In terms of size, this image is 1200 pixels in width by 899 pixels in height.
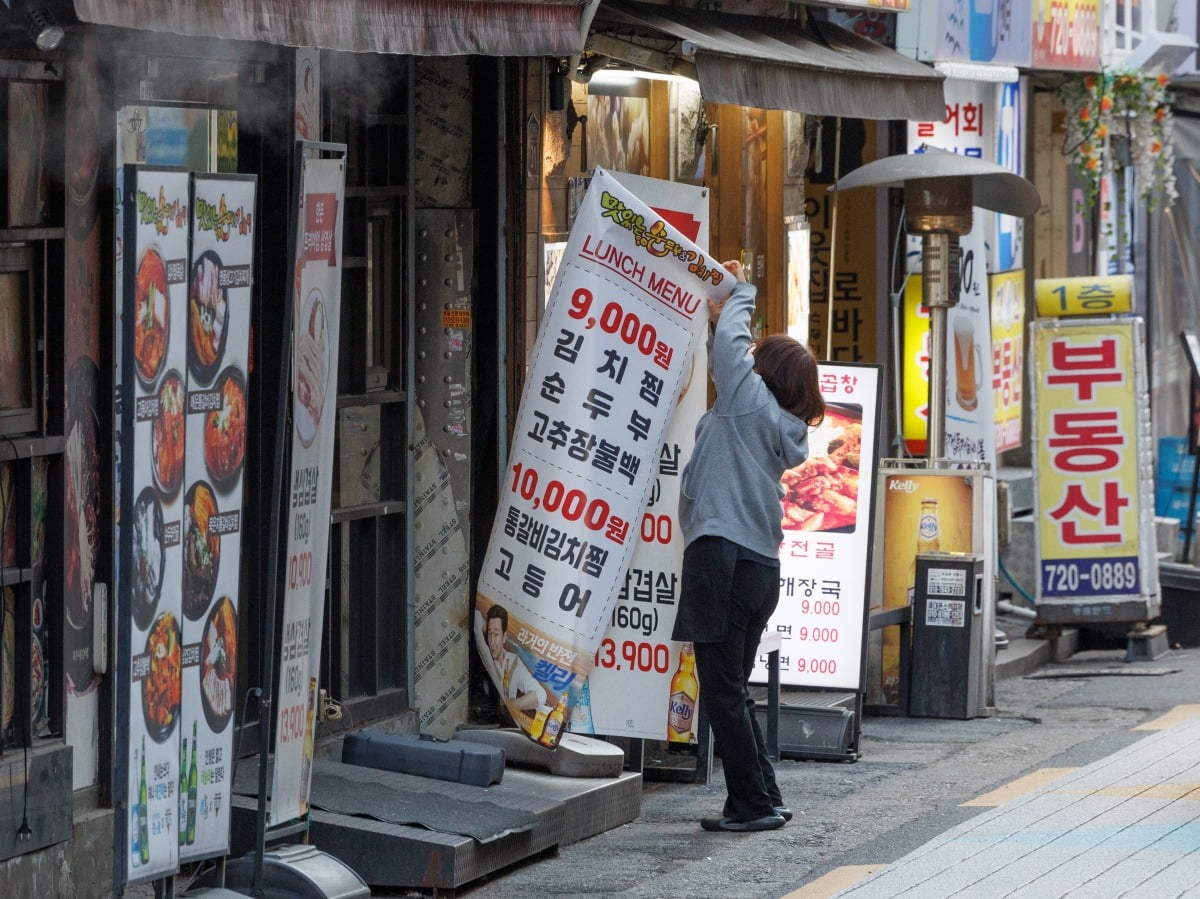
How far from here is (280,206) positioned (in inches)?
299

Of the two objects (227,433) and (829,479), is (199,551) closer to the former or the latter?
(227,433)

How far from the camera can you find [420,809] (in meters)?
7.18

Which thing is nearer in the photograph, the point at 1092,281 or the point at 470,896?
the point at 470,896

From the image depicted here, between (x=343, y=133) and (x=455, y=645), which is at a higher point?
(x=343, y=133)

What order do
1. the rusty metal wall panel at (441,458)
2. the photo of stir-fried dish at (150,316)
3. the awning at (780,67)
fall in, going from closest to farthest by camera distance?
1. the photo of stir-fried dish at (150,316)
2. the awning at (780,67)
3. the rusty metal wall panel at (441,458)

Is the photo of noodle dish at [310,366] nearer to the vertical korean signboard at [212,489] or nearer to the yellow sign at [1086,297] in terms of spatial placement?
the vertical korean signboard at [212,489]

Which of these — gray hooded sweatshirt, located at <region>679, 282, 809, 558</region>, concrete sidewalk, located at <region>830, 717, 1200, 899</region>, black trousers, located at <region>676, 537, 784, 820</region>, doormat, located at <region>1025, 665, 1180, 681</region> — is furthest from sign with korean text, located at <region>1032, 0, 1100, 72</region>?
black trousers, located at <region>676, 537, 784, 820</region>

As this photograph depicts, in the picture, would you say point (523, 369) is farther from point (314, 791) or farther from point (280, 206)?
point (314, 791)

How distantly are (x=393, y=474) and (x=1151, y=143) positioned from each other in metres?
11.1

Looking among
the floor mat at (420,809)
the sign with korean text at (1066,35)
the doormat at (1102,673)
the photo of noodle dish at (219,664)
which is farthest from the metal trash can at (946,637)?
the sign with korean text at (1066,35)

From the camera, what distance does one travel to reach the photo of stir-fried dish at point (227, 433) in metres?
5.71

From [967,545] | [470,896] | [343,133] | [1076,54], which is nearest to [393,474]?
[343,133]

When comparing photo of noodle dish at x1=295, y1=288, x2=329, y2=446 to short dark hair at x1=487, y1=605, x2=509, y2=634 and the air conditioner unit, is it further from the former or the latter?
the air conditioner unit

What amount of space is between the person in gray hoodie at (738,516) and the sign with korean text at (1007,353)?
273 inches
